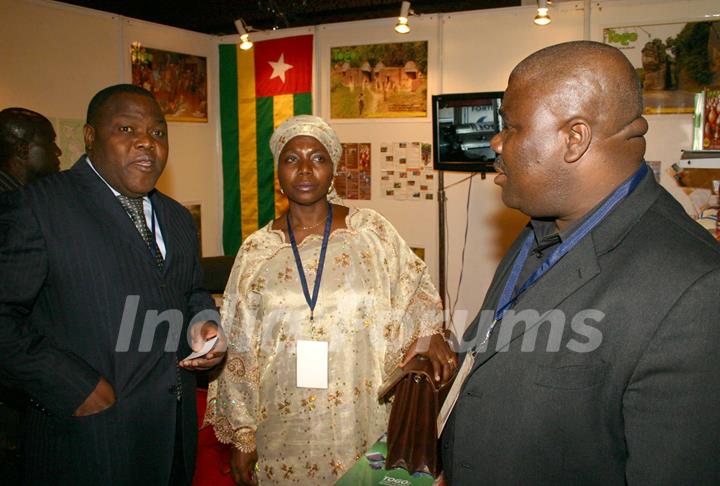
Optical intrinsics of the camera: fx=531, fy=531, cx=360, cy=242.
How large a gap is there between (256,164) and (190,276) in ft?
13.4

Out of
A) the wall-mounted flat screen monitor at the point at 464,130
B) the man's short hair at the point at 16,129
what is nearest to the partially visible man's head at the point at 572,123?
the man's short hair at the point at 16,129

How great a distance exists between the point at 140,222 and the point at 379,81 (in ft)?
12.9

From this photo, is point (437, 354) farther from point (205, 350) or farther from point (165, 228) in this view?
point (165, 228)

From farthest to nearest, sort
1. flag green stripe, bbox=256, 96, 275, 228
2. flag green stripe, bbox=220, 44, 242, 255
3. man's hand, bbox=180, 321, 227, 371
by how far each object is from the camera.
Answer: flag green stripe, bbox=220, 44, 242, 255 → flag green stripe, bbox=256, 96, 275, 228 → man's hand, bbox=180, 321, 227, 371

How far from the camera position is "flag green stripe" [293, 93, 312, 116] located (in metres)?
5.74

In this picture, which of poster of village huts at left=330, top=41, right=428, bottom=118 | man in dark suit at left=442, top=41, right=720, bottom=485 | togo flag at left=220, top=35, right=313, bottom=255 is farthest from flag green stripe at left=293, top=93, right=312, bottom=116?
man in dark suit at left=442, top=41, right=720, bottom=485

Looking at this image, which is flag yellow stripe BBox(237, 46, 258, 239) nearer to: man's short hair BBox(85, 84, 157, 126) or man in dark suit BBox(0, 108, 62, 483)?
man in dark suit BBox(0, 108, 62, 483)

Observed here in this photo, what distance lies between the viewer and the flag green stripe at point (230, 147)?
6066 millimetres

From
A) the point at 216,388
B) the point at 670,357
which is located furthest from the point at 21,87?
the point at 670,357

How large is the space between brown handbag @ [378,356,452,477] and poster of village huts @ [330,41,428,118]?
387 cm

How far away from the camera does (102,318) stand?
1738 mm

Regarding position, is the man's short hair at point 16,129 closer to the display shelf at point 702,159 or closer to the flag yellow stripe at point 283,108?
the flag yellow stripe at point 283,108

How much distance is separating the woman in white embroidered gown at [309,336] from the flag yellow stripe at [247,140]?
3.87 metres

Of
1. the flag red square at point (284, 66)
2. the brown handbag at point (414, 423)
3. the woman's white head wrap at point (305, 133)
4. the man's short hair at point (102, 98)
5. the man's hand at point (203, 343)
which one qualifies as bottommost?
the brown handbag at point (414, 423)
